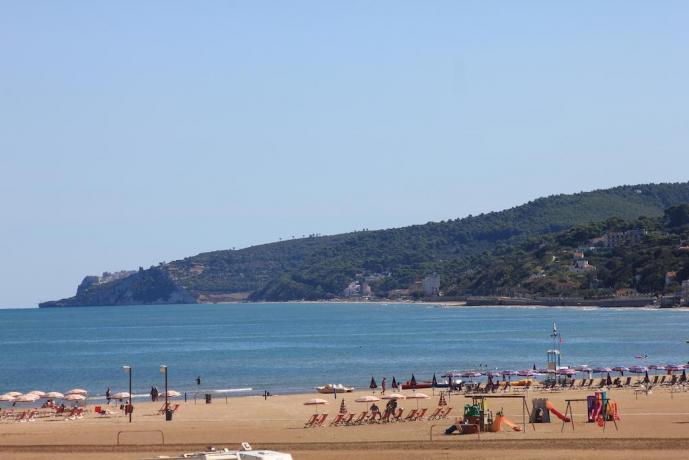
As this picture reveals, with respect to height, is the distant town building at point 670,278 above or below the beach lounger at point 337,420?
above

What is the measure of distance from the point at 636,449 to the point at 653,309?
15057 centimetres

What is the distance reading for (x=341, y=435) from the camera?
1416 inches

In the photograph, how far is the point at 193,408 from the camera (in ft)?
161

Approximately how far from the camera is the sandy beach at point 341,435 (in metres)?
30.8

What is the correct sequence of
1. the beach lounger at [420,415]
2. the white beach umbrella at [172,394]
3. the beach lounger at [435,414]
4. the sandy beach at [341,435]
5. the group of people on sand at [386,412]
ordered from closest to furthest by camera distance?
the sandy beach at [341,435] < the beach lounger at [420,415] < the beach lounger at [435,414] < the group of people on sand at [386,412] < the white beach umbrella at [172,394]

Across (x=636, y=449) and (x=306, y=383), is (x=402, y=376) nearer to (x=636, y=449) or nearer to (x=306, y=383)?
(x=306, y=383)

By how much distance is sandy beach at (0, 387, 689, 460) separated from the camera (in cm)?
3078

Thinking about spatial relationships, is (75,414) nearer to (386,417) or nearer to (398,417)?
(386,417)

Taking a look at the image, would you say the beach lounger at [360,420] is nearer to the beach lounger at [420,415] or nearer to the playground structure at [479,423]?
the beach lounger at [420,415]

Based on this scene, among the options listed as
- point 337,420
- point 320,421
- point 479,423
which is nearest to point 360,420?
point 337,420

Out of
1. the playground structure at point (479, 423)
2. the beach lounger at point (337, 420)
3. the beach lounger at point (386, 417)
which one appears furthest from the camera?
the beach lounger at point (386, 417)

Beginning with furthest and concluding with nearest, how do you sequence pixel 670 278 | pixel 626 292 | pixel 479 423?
1. pixel 626 292
2. pixel 670 278
3. pixel 479 423

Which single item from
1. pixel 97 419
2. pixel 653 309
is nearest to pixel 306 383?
pixel 97 419

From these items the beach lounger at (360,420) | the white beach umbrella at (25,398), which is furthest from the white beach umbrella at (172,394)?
the beach lounger at (360,420)
